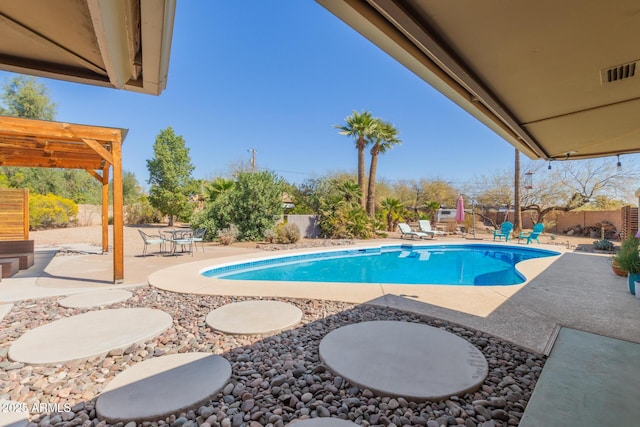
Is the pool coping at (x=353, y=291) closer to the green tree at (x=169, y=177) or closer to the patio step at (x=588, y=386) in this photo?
the patio step at (x=588, y=386)

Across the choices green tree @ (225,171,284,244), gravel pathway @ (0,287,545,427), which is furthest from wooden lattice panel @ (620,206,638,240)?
green tree @ (225,171,284,244)

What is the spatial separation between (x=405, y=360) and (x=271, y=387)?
1133 mm

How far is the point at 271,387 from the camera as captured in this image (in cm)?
221

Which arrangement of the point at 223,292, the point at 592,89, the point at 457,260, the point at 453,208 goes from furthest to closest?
the point at 453,208, the point at 457,260, the point at 223,292, the point at 592,89

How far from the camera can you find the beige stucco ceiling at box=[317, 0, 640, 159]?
55.6 inches

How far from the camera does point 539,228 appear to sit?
42.3 feet

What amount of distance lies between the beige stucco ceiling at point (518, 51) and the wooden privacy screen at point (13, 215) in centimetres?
949

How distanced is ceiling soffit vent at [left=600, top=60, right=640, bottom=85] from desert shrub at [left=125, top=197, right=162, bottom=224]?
23.3m

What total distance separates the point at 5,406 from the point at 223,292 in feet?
9.17

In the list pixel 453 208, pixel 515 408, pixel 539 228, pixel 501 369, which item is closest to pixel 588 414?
pixel 515 408

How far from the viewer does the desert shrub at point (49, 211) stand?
14.1m

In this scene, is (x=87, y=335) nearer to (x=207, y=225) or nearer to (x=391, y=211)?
(x=207, y=225)

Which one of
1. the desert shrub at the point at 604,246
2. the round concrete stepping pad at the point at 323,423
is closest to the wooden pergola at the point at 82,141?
the round concrete stepping pad at the point at 323,423

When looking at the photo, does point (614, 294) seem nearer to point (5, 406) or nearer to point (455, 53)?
point (455, 53)
